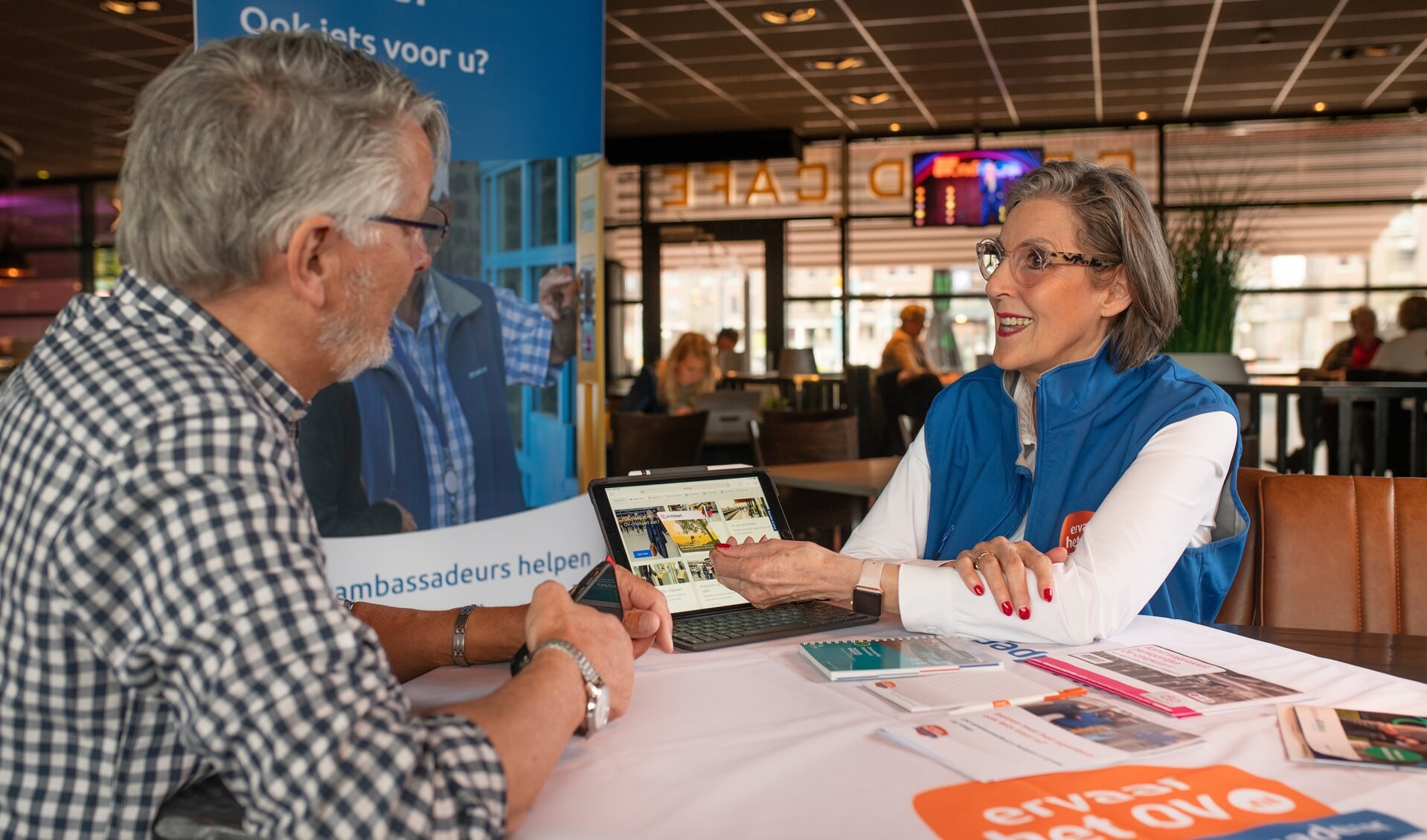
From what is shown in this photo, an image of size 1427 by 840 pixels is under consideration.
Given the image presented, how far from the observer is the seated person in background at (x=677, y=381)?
7012 mm

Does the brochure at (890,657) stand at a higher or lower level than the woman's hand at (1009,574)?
lower

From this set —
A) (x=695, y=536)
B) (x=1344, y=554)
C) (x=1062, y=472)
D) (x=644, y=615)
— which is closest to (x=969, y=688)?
(x=644, y=615)

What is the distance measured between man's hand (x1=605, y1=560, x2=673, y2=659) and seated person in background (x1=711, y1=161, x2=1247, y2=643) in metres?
0.20

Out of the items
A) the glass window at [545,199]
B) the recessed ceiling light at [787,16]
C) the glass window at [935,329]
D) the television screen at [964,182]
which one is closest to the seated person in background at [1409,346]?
the television screen at [964,182]

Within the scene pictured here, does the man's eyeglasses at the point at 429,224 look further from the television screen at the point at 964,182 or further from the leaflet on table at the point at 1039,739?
the television screen at the point at 964,182

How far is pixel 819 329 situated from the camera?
1160 cm

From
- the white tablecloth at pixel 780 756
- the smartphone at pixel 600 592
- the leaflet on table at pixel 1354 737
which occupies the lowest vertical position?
the white tablecloth at pixel 780 756

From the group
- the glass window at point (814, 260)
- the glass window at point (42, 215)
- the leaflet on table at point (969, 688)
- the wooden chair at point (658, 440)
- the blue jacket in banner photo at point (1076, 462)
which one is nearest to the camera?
the leaflet on table at point (969, 688)

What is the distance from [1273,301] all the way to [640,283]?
6.21 meters

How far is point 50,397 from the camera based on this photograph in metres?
0.92

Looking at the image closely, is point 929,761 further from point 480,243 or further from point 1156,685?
point 480,243

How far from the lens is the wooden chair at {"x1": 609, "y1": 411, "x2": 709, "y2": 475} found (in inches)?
191

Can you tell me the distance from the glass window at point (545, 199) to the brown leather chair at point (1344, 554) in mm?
2066

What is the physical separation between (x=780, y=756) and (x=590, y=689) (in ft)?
0.62
